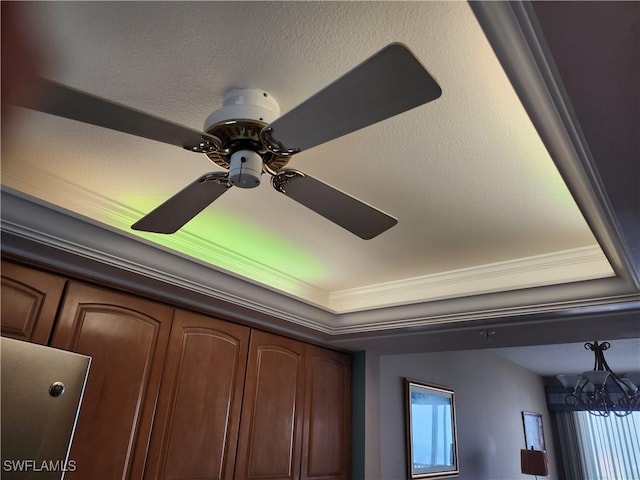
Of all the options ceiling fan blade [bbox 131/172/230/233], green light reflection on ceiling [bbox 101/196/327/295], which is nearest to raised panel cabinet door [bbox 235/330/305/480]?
green light reflection on ceiling [bbox 101/196/327/295]

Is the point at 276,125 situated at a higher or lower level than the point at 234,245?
lower

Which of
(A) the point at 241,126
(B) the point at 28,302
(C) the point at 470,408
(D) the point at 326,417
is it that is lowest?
(D) the point at 326,417

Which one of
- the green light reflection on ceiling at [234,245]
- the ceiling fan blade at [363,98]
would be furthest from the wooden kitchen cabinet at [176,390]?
the ceiling fan blade at [363,98]

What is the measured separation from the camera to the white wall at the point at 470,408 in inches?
119

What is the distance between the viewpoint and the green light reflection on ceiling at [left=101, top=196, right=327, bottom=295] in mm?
1811

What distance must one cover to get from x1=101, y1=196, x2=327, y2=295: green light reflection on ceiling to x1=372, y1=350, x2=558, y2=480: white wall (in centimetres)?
103

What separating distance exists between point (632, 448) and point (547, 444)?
114 centimetres

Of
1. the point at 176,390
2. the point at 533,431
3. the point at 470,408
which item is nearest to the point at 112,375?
the point at 176,390

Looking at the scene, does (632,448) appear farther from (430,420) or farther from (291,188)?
(291,188)

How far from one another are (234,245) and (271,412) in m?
0.94

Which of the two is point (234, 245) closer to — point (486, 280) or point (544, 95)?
point (486, 280)

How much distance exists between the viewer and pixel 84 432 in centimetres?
158

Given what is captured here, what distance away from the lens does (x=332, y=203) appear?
122 cm

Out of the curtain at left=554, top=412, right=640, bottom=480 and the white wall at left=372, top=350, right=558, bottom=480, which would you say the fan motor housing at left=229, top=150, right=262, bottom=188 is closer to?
the white wall at left=372, top=350, right=558, bottom=480
